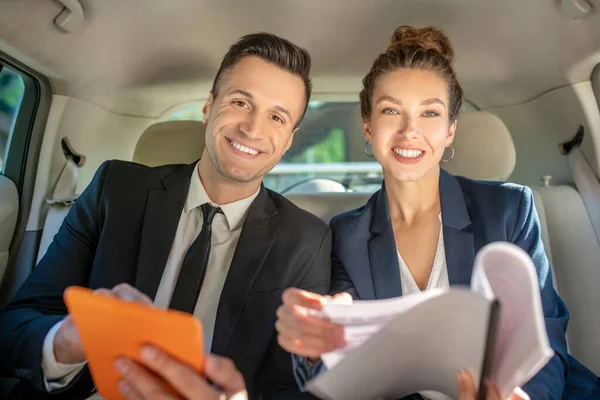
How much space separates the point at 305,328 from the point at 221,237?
648 millimetres

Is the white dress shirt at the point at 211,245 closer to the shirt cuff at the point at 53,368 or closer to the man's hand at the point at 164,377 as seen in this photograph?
the shirt cuff at the point at 53,368

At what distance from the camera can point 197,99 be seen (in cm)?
266

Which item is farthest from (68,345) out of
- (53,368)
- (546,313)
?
(546,313)

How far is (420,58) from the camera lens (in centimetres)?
158

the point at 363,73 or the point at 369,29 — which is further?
the point at 363,73

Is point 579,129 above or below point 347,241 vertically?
above

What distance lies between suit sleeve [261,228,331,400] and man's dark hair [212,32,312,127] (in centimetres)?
45

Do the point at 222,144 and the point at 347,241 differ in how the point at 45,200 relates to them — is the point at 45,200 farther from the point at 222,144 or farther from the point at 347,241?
the point at 347,241

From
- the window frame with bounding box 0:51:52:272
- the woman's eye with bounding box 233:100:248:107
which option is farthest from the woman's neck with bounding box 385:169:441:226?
the window frame with bounding box 0:51:52:272

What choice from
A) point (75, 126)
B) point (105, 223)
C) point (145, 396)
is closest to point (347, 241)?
point (105, 223)

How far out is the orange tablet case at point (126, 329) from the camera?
2.48ft

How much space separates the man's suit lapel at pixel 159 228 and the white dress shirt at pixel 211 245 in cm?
3

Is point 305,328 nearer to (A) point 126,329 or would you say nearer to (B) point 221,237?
(A) point 126,329

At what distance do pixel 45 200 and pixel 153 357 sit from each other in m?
1.55
